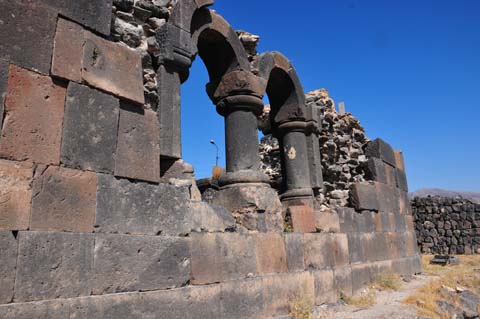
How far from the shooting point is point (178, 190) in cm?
346

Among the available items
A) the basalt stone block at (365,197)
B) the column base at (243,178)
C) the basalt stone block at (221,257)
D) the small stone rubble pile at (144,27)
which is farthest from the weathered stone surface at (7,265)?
the basalt stone block at (365,197)

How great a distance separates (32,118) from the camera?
2605mm

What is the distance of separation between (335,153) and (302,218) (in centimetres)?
237

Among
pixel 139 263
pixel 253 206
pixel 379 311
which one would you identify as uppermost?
pixel 253 206

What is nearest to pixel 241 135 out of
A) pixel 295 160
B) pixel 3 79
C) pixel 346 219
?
pixel 295 160

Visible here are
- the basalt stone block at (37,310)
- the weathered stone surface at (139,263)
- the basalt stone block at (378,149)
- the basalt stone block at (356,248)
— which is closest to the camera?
the basalt stone block at (37,310)

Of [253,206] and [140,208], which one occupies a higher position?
[253,206]

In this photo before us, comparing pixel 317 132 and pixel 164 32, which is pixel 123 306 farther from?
pixel 317 132

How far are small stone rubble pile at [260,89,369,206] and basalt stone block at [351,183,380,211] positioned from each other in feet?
0.55

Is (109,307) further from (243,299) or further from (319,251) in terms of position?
(319,251)

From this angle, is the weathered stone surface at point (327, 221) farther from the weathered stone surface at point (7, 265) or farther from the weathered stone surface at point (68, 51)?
the weathered stone surface at point (7, 265)

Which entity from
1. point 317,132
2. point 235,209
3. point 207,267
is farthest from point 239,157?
point 317,132

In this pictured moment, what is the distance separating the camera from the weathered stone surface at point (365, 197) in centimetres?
683

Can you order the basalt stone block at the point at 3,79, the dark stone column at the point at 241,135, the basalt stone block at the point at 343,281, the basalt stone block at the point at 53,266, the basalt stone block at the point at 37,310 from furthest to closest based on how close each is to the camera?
the basalt stone block at the point at 343,281 < the dark stone column at the point at 241,135 < the basalt stone block at the point at 3,79 < the basalt stone block at the point at 53,266 < the basalt stone block at the point at 37,310
